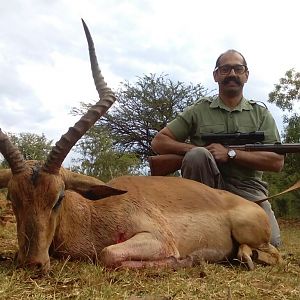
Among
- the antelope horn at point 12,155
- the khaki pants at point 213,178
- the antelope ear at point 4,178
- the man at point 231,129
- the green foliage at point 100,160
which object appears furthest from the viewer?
the green foliage at point 100,160

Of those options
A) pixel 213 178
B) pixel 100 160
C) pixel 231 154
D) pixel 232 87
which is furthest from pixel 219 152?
→ pixel 100 160

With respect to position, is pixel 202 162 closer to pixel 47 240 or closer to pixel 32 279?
pixel 47 240

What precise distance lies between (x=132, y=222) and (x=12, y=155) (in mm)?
1084

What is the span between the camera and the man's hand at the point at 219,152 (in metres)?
5.59

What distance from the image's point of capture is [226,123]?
612 centimetres

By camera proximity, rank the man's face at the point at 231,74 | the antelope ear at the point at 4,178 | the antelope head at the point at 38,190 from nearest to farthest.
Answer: the antelope head at the point at 38,190
the antelope ear at the point at 4,178
the man's face at the point at 231,74

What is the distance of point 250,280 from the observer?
365cm

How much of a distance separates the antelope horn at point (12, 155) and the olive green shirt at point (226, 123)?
2.69 metres

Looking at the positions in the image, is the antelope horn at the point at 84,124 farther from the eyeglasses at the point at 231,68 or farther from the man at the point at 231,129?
the eyeglasses at the point at 231,68

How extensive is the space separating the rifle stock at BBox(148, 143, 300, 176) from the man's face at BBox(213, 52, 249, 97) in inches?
31.7

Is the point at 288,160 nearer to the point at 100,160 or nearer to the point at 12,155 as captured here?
the point at 100,160

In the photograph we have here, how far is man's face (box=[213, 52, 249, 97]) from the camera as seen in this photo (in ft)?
20.0

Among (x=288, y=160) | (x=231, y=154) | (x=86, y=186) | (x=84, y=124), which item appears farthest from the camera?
(x=288, y=160)

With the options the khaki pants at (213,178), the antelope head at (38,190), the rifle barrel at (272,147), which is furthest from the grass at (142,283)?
the rifle barrel at (272,147)
